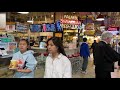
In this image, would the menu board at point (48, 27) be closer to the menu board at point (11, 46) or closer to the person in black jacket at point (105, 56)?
the menu board at point (11, 46)

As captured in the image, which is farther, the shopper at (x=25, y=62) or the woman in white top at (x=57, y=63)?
the shopper at (x=25, y=62)

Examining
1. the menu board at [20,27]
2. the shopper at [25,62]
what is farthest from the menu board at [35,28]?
the shopper at [25,62]

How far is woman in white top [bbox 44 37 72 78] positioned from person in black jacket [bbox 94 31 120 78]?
1.38m

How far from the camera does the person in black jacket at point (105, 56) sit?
473 centimetres

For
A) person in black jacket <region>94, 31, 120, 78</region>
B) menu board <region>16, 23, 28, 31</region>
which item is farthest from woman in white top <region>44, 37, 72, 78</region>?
menu board <region>16, 23, 28, 31</region>

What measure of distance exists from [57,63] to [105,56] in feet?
5.01

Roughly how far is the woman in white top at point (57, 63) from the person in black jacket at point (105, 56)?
1381 mm

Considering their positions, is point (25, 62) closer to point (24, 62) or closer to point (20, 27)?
point (24, 62)

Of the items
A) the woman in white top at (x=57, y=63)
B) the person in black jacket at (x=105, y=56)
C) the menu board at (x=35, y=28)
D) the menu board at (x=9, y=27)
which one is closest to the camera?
the woman in white top at (x=57, y=63)

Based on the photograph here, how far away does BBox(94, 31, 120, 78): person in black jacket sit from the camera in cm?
473

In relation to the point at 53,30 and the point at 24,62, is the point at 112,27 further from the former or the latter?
the point at 24,62

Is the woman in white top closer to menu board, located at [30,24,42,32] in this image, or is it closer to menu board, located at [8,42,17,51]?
menu board, located at [8,42,17,51]
